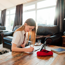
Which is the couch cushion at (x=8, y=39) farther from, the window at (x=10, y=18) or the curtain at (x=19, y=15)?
the window at (x=10, y=18)

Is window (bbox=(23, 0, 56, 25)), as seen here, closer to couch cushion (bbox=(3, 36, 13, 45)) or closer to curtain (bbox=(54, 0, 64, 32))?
curtain (bbox=(54, 0, 64, 32))

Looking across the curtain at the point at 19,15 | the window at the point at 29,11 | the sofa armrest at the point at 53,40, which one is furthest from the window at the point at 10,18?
the sofa armrest at the point at 53,40

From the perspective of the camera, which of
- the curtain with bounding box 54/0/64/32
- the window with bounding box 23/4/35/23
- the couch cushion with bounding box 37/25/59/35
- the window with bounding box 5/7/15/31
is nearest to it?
the couch cushion with bounding box 37/25/59/35

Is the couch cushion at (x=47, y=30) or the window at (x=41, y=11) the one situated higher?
the window at (x=41, y=11)

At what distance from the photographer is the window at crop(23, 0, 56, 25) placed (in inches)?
163

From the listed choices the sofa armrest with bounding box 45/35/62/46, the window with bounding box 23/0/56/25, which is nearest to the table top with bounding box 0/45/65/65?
the sofa armrest with bounding box 45/35/62/46

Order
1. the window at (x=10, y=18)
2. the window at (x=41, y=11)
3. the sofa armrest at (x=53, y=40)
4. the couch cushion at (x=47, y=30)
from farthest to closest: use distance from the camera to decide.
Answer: the window at (x=10, y=18) < the window at (x=41, y=11) < the couch cushion at (x=47, y=30) < the sofa armrest at (x=53, y=40)

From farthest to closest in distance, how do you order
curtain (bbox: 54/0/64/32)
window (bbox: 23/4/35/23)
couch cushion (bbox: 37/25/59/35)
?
window (bbox: 23/4/35/23) → curtain (bbox: 54/0/64/32) → couch cushion (bbox: 37/25/59/35)

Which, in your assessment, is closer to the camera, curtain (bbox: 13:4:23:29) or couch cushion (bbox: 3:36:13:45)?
couch cushion (bbox: 3:36:13:45)

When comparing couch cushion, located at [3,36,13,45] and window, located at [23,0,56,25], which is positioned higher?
window, located at [23,0,56,25]

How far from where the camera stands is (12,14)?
598cm

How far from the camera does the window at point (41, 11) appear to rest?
13.6 ft

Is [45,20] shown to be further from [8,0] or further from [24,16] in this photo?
[8,0]

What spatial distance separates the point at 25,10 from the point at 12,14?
1.46m
